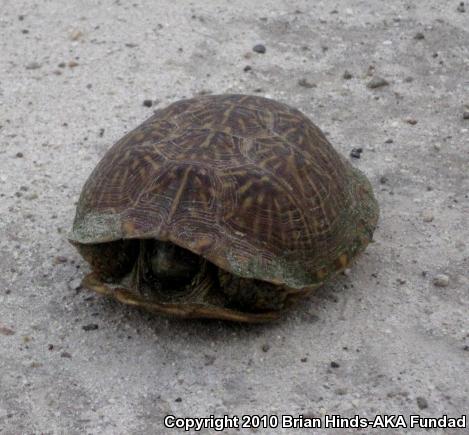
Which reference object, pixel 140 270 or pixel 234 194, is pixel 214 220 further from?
pixel 140 270

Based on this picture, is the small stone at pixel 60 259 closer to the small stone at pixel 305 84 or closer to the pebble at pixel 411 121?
the small stone at pixel 305 84

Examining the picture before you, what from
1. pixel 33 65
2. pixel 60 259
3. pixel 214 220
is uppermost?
pixel 214 220

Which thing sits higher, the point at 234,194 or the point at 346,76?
the point at 234,194

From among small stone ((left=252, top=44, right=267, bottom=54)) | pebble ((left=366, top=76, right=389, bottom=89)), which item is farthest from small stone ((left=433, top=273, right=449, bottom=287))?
small stone ((left=252, top=44, right=267, bottom=54))

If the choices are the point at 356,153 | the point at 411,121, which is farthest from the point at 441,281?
the point at 411,121

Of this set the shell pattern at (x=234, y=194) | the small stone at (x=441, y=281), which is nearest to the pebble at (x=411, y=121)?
the shell pattern at (x=234, y=194)

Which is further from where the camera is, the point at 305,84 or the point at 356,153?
the point at 305,84

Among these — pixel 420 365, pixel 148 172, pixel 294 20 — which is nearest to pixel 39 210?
pixel 148 172
